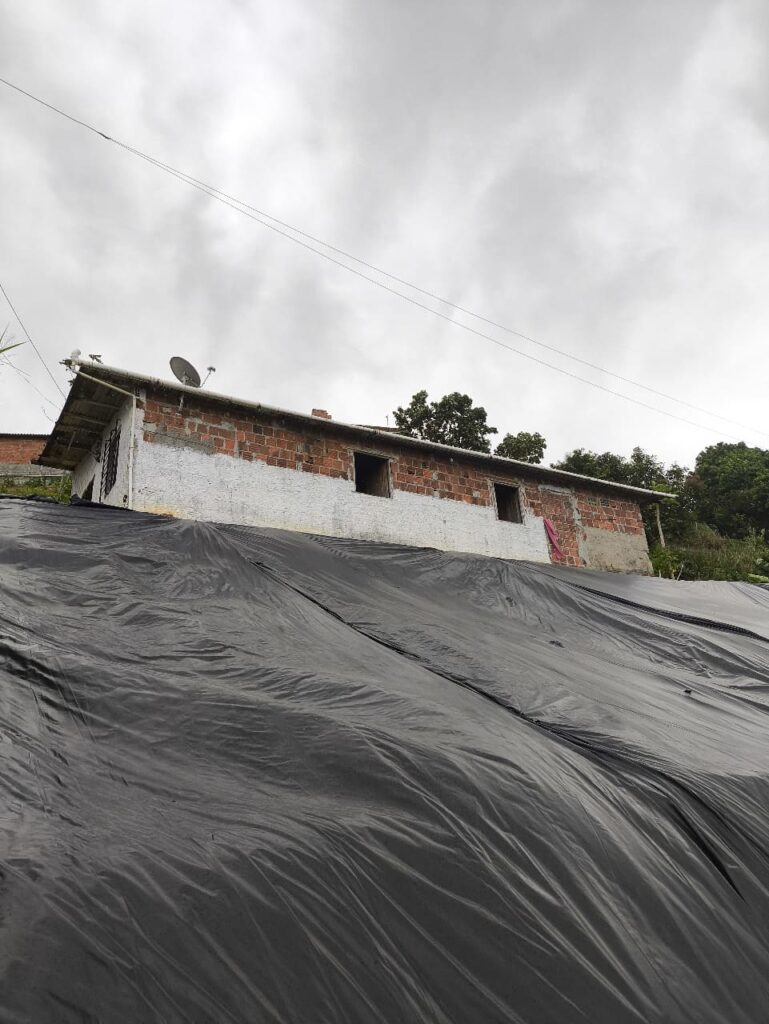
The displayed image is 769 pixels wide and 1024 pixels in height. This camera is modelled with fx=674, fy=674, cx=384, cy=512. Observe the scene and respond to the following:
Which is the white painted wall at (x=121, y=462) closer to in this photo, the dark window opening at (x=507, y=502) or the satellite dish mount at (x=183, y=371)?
the satellite dish mount at (x=183, y=371)

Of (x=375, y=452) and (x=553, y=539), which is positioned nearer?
(x=375, y=452)

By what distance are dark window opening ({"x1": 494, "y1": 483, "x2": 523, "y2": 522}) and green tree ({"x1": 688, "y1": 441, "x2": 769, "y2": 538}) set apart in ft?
47.3

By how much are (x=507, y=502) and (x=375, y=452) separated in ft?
6.96

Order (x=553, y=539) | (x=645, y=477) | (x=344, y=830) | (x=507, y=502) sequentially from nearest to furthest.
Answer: (x=344, y=830)
(x=553, y=539)
(x=507, y=502)
(x=645, y=477)

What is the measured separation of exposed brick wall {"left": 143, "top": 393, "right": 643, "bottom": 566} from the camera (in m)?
6.80

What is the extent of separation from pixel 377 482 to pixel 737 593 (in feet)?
13.2

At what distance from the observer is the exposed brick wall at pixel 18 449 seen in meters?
15.6

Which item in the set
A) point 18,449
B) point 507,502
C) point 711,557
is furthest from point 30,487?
point 711,557

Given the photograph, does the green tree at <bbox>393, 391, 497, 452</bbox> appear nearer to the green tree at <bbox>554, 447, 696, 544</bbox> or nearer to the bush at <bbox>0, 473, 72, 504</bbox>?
the green tree at <bbox>554, 447, 696, 544</bbox>

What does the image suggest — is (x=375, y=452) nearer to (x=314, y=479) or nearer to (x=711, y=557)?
(x=314, y=479)

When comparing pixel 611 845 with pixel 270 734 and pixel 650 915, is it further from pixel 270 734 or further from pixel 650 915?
pixel 270 734

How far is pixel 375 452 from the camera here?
26.0 ft

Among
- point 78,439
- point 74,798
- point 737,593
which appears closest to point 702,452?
point 737,593

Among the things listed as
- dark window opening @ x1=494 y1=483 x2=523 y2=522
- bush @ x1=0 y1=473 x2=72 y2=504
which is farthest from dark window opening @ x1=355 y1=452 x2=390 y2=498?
bush @ x1=0 y1=473 x2=72 y2=504
